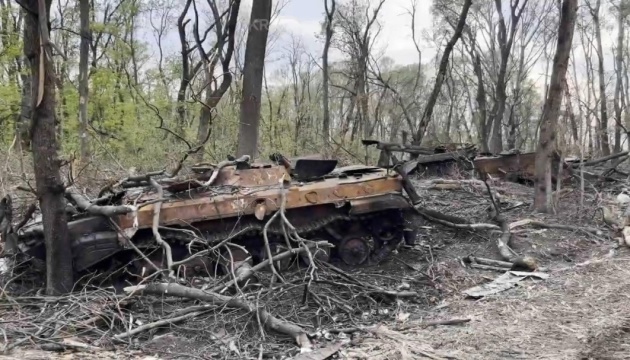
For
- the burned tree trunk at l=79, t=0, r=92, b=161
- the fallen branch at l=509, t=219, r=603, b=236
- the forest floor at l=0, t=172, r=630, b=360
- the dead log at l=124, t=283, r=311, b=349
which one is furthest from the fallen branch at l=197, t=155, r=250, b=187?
the burned tree trunk at l=79, t=0, r=92, b=161

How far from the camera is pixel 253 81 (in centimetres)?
1423

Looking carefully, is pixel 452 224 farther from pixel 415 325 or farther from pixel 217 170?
pixel 415 325

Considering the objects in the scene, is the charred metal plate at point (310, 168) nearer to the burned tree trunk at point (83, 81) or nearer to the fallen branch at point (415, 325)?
the fallen branch at point (415, 325)

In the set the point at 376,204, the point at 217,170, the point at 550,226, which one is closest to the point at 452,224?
the point at 550,226

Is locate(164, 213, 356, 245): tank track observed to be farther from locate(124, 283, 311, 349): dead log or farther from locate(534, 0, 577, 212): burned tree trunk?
locate(534, 0, 577, 212): burned tree trunk

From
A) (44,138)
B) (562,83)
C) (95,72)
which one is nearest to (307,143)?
(95,72)

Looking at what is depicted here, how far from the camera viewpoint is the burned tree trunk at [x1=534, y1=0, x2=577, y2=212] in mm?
10719

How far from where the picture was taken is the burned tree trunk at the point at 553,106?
10.7 m

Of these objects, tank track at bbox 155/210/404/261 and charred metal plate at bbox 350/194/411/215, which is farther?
charred metal plate at bbox 350/194/411/215

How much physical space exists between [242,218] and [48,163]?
8.45 feet

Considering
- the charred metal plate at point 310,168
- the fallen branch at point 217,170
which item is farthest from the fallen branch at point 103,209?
the charred metal plate at point 310,168

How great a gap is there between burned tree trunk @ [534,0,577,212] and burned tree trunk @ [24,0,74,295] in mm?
7758

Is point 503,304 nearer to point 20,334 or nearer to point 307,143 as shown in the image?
point 20,334

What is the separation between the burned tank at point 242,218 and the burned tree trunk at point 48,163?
18.6 inches
